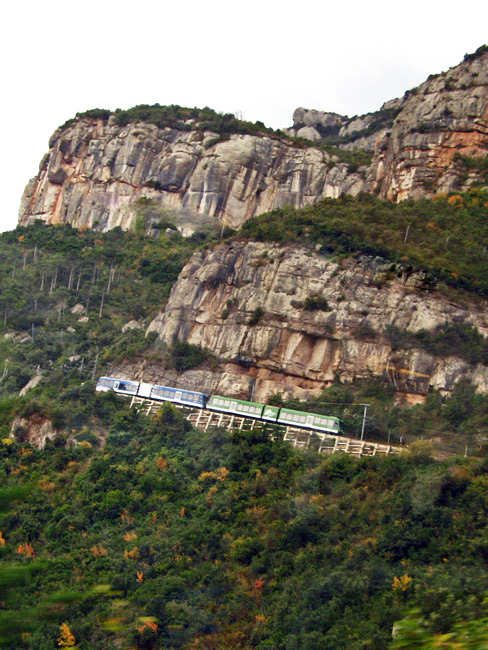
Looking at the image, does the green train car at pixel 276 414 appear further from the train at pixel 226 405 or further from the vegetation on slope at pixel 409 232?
the vegetation on slope at pixel 409 232

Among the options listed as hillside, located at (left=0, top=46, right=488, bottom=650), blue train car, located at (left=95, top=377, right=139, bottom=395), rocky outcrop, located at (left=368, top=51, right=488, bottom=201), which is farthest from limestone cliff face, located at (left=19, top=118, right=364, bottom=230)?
blue train car, located at (left=95, top=377, right=139, bottom=395)

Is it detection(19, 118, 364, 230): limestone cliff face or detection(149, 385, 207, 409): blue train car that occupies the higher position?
detection(19, 118, 364, 230): limestone cliff face

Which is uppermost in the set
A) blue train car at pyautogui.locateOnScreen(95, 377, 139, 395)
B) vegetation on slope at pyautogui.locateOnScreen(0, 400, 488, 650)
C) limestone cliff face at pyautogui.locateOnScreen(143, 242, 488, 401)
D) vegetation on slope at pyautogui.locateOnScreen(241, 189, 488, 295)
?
vegetation on slope at pyautogui.locateOnScreen(241, 189, 488, 295)

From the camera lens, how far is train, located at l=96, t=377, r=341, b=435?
124ft

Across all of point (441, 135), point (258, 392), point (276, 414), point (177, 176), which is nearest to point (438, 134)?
point (441, 135)

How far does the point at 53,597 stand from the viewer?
7.74 m

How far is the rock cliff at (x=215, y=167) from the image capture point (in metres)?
58.2

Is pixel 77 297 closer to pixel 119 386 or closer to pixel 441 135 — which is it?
pixel 119 386

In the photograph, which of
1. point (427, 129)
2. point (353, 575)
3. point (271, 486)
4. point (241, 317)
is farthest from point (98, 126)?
A: point (353, 575)

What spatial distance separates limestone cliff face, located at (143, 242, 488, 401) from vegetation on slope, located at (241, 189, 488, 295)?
49.9 inches

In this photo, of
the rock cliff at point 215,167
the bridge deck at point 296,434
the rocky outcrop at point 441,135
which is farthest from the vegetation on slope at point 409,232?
the bridge deck at point 296,434

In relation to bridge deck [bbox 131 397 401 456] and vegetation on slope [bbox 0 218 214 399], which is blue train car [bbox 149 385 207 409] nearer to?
bridge deck [bbox 131 397 401 456]

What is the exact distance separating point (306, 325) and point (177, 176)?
35.5 meters

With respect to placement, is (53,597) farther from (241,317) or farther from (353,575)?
(241,317)
